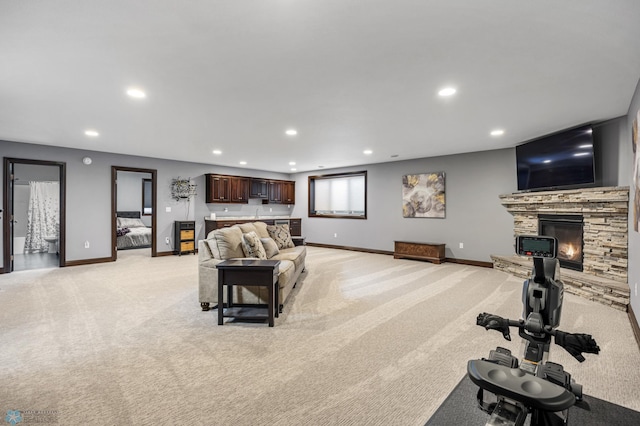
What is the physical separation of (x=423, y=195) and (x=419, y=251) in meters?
1.27

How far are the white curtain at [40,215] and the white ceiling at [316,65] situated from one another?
444 cm

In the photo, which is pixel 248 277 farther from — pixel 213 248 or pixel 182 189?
pixel 182 189

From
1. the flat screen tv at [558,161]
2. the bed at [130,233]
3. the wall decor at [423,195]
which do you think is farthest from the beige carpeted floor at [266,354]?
the bed at [130,233]

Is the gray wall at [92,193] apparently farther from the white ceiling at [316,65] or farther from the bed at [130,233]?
the bed at [130,233]

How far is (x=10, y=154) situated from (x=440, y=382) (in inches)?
289

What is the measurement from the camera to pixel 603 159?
4.21 metres

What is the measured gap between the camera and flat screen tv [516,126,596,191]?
4184 millimetres

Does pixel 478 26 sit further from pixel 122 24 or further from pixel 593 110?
pixel 593 110

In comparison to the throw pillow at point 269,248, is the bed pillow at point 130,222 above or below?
above

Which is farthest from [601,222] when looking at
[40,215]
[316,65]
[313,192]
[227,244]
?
[40,215]

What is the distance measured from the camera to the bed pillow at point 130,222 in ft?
28.9

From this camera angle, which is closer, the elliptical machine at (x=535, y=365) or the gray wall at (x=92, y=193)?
the elliptical machine at (x=535, y=365)

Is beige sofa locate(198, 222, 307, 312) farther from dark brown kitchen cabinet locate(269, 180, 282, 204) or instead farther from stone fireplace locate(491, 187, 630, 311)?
dark brown kitchen cabinet locate(269, 180, 282, 204)

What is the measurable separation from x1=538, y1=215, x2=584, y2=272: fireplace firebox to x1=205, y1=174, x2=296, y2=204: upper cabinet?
6.72 meters
